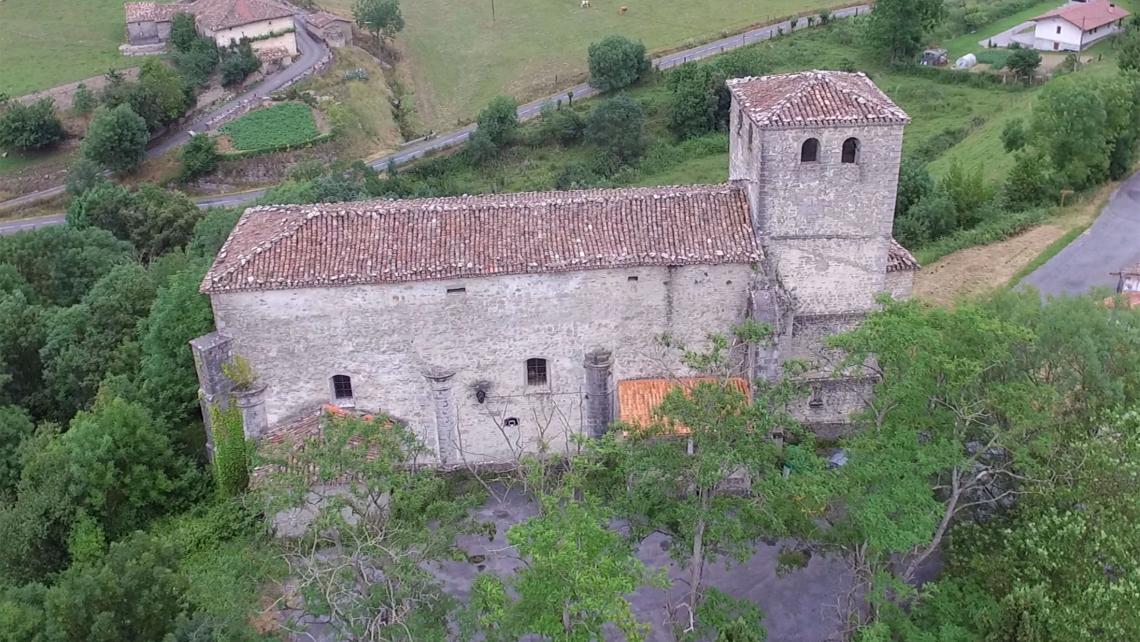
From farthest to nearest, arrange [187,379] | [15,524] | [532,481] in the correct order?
[187,379] → [15,524] → [532,481]

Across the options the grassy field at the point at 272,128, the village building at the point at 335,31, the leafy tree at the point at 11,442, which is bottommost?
the leafy tree at the point at 11,442

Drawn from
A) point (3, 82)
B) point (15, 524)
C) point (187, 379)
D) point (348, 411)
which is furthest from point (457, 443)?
point (3, 82)

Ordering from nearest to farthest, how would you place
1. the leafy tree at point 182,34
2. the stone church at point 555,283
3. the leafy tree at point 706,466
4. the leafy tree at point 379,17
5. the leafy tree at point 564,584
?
the leafy tree at point 564,584
the leafy tree at point 706,466
the stone church at point 555,283
the leafy tree at point 182,34
the leafy tree at point 379,17

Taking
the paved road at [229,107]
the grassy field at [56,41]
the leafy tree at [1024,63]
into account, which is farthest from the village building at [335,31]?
the leafy tree at [1024,63]

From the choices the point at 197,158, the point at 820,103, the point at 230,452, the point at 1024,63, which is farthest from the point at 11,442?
the point at 1024,63

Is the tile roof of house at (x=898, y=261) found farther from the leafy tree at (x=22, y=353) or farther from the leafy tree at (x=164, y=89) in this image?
the leafy tree at (x=164, y=89)

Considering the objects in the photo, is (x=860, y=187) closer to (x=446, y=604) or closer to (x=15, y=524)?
(x=446, y=604)
